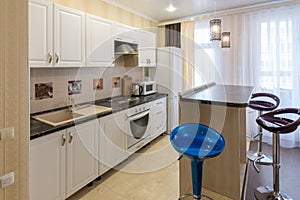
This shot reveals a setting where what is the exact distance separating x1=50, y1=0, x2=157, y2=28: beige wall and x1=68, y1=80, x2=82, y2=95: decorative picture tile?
1.06 meters

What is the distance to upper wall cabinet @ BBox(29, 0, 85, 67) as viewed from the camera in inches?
76.6

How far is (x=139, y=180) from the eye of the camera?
8.59 feet

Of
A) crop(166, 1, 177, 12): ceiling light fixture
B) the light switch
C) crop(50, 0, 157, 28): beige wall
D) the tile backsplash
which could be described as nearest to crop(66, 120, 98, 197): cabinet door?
the tile backsplash

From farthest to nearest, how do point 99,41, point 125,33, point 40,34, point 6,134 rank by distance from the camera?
point 125,33, point 99,41, point 40,34, point 6,134

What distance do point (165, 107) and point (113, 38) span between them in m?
1.91

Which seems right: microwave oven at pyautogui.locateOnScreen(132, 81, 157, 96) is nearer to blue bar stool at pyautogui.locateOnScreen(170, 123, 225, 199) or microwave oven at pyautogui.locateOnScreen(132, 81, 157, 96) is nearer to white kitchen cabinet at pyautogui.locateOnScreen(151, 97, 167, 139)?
white kitchen cabinet at pyautogui.locateOnScreen(151, 97, 167, 139)

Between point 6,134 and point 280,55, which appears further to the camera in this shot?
point 280,55

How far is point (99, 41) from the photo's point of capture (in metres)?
2.74

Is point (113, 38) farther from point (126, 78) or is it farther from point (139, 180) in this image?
point (139, 180)

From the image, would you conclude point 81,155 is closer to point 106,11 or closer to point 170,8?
point 106,11

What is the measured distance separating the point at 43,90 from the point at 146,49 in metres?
2.08

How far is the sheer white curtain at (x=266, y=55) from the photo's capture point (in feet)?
11.5

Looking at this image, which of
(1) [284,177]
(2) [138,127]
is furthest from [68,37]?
(1) [284,177]

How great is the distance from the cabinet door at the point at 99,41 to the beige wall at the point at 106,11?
42 centimetres
